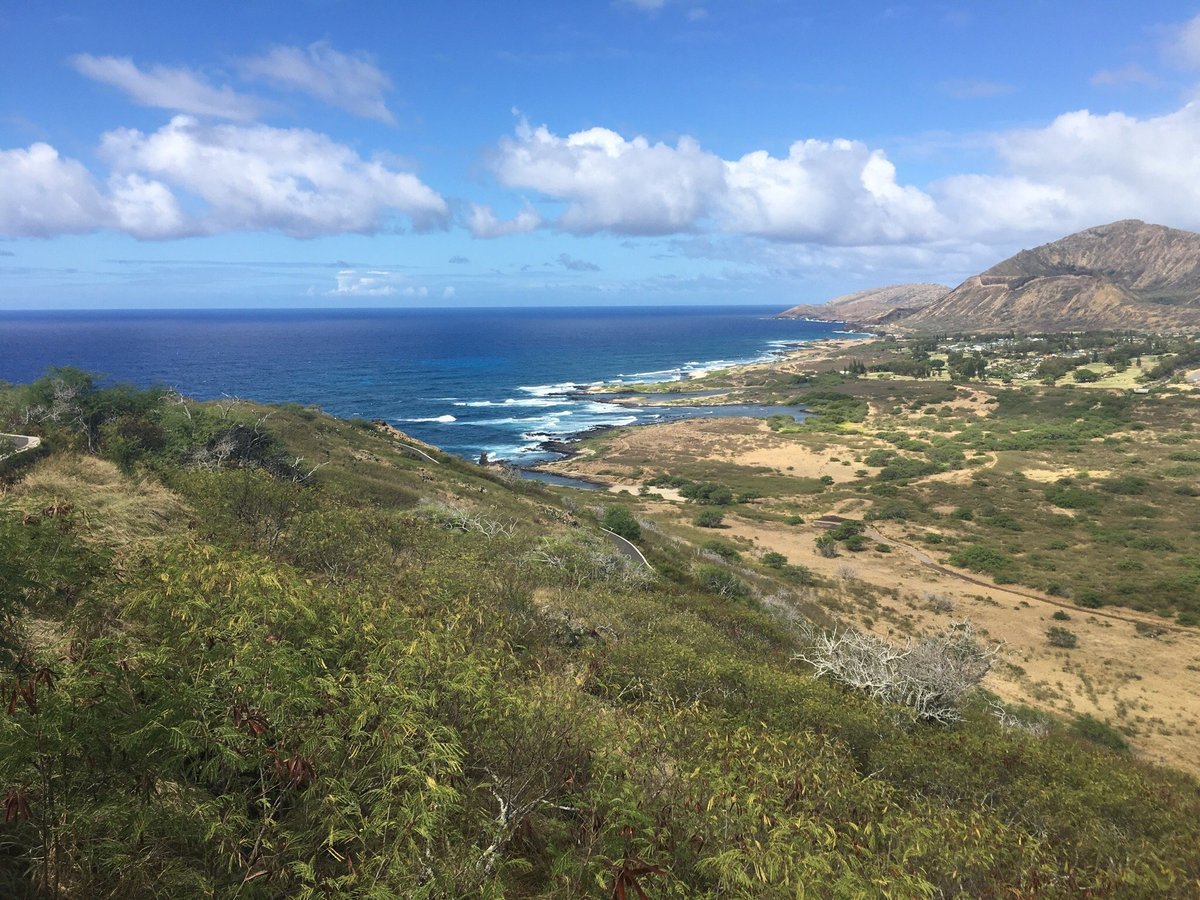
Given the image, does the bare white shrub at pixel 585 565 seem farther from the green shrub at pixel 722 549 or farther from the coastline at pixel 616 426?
the coastline at pixel 616 426

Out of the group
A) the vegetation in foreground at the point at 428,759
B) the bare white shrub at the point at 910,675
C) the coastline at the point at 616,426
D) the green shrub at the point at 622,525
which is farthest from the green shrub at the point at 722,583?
the coastline at the point at 616,426

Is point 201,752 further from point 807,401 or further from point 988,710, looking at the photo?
point 807,401

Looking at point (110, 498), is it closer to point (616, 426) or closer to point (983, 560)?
point (983, 560)

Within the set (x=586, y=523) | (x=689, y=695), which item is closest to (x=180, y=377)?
(x=586, y=523)

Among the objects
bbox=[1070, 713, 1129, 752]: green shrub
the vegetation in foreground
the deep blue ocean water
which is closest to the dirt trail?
Answer: bbox=[1070, 713, 1129, 752]: green shrub

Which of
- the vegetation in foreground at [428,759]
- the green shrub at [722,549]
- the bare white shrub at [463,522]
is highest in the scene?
the vegetation in foreground at [428,759]
